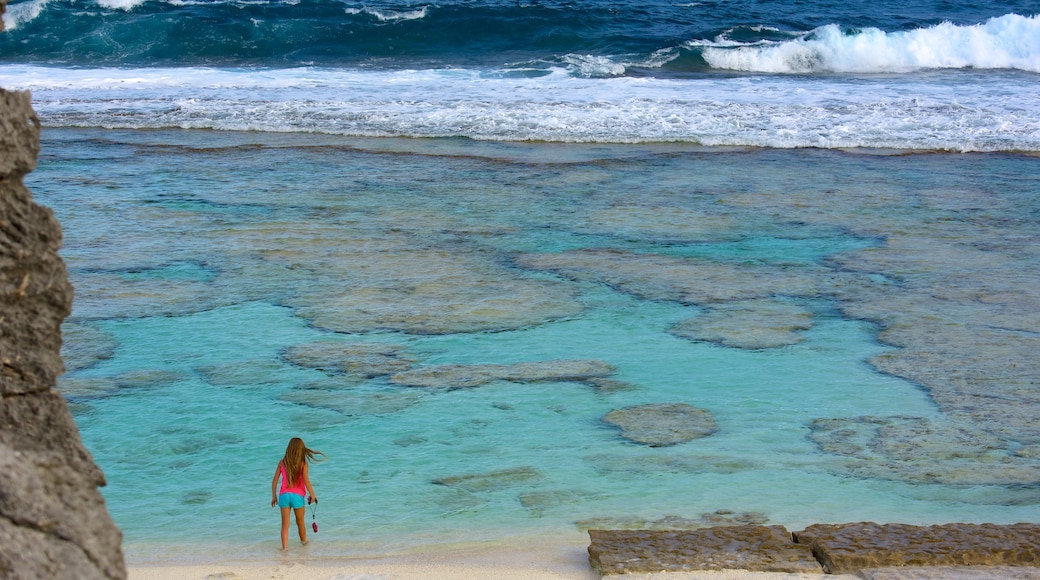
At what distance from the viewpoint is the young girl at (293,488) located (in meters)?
4.50

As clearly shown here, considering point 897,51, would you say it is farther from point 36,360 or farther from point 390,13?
point 36,360

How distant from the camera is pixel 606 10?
88.3 ft

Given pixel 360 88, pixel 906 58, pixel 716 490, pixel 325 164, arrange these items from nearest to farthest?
1. pixel 716 490
2. pixel 325 164
3. pixel 360 88
4. pixel 906 58

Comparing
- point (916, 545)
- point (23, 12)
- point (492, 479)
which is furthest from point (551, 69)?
point (916, 545)

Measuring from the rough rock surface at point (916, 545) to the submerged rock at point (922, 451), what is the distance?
2.52 feet

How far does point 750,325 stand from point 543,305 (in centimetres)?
140

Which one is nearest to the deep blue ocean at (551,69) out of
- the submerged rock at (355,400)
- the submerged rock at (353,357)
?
the submerged rock at (353,357)

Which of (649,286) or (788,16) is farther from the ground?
(788,16)

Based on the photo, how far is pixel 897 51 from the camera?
22.7m

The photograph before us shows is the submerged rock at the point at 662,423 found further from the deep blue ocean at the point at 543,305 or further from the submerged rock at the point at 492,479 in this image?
the submerged rock at the point at 492,479

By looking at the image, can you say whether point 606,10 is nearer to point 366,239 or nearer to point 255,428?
point 366,239

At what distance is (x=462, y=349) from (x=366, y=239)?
108 inches

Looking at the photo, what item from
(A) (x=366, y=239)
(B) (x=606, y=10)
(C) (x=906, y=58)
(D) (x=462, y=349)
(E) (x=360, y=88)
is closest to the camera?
(D) (x=462, y=349)

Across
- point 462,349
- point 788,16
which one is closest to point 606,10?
point 788,16
